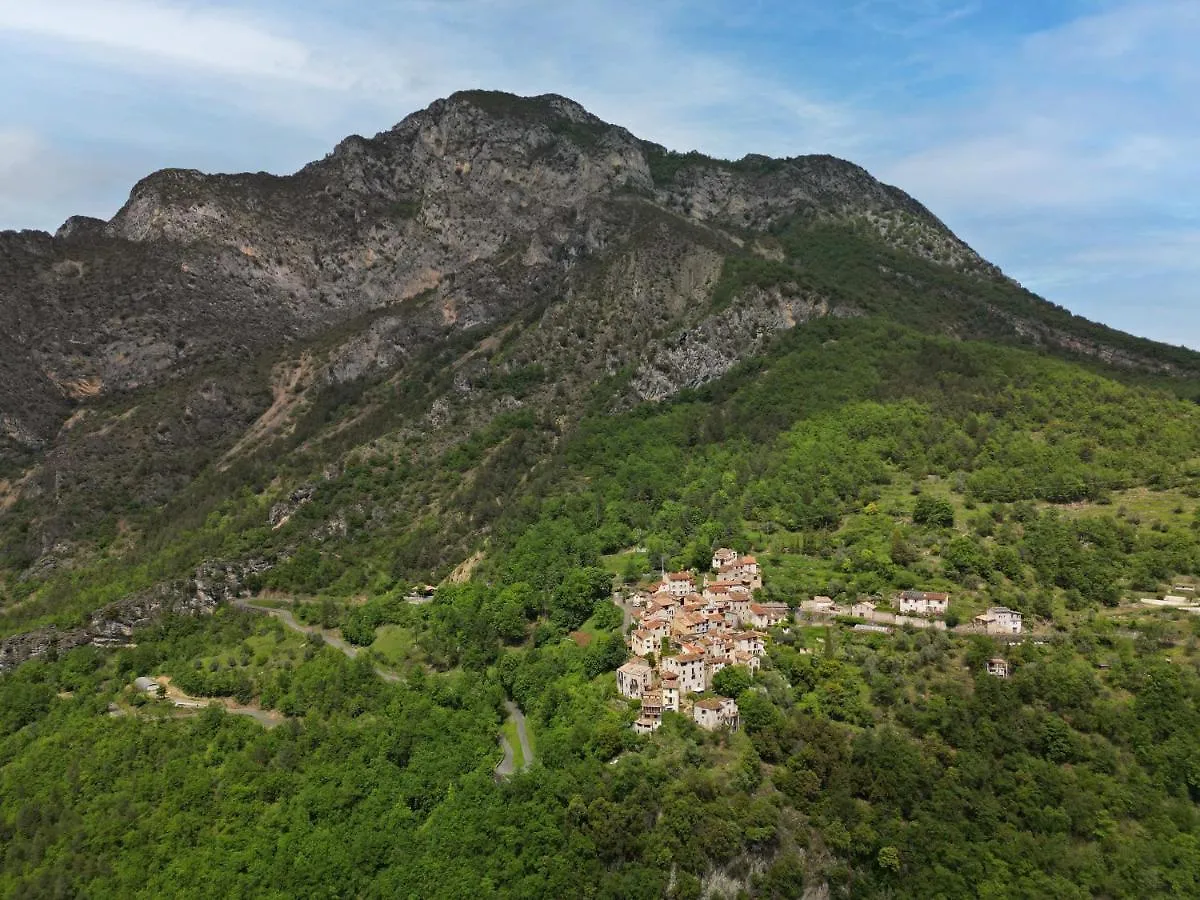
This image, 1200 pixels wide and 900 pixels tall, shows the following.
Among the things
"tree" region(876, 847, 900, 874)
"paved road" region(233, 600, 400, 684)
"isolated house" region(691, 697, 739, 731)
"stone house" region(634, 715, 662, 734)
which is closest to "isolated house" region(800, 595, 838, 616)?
"isolated house" region(691, 697, 739, 731)

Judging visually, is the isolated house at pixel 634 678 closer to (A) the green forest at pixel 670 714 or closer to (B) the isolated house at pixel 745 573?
(A) the green forest at pixel 670 714

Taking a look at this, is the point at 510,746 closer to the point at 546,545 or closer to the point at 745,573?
the point at 745,573

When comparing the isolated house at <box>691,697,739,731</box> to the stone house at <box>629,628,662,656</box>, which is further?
the stone house at <box>629,628,662,656</box>

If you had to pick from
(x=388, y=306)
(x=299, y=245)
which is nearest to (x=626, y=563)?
(x=388, y=306)

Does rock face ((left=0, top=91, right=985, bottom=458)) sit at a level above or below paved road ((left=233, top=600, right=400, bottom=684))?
above

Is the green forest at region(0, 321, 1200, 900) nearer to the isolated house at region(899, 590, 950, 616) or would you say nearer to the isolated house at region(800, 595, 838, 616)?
the isolated house at region(800, 595, 838, 616)

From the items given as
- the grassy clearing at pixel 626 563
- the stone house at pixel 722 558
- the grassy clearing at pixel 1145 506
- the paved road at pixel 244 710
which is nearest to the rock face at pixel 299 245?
the grassy clearing at pixel 626 563
